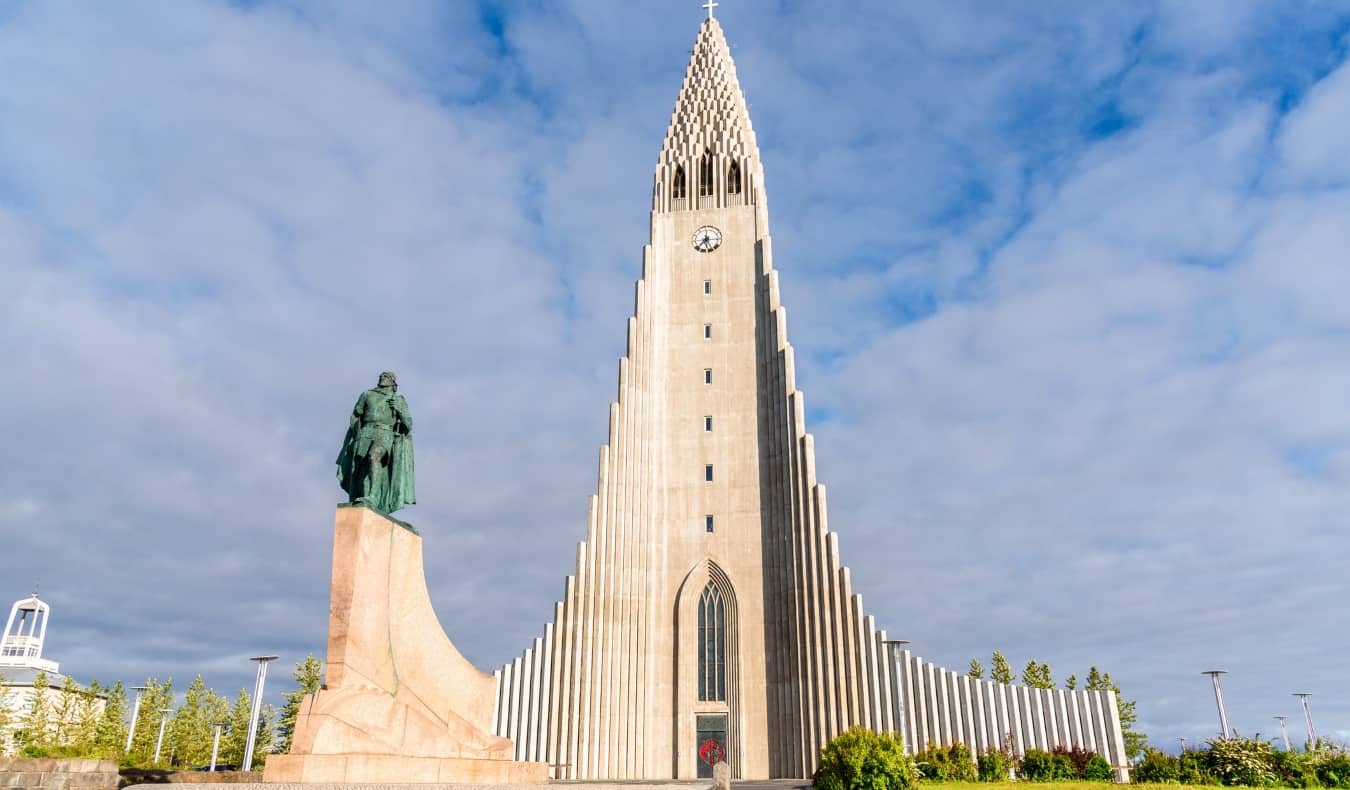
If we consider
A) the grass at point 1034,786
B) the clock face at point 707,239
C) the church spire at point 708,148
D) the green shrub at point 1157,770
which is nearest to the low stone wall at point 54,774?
the grass at point 1034,786

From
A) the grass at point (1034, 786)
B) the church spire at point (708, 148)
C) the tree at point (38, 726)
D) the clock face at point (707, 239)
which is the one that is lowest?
the grass at point (1034, 786)

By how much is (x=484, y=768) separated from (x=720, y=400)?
23.4 meters

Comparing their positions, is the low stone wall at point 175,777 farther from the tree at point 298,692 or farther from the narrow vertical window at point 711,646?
the tree at point 298,692

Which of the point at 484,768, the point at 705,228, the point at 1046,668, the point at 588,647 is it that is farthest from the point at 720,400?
the point at 1046,668

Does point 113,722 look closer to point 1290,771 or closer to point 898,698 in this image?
point 898,698

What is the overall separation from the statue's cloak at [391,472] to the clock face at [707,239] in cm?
2533

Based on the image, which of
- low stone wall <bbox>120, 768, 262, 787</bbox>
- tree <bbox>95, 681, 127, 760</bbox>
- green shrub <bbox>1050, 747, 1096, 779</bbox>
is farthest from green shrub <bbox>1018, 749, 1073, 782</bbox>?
tree <bbox>95, 681, 127, 760</bbox>

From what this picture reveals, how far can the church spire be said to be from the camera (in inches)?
1563

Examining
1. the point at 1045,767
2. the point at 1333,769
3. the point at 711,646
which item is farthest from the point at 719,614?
the point at 1333,769

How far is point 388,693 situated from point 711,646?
20283mm

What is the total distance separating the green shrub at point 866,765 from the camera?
14.6 metres

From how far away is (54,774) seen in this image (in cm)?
1208

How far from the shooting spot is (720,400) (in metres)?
35.5

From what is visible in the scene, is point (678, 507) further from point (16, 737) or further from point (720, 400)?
point (16, 737)
